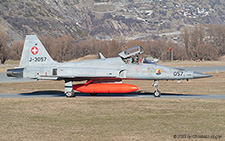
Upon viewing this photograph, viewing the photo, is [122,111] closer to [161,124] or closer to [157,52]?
[161,124]

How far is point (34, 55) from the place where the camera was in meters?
22.3

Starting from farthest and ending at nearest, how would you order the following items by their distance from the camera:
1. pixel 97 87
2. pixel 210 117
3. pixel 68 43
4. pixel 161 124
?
pixel 68 43
pixel 97 87
pixel 210 117
pixel 161 124

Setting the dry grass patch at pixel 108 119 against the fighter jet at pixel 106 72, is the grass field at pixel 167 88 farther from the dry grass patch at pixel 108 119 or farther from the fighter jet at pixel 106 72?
the dry grass patch at pixel 108 119

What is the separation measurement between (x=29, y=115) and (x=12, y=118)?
2.96ft

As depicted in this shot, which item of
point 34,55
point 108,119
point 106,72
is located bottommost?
point 108,119

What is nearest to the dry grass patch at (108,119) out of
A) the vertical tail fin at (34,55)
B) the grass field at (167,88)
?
the vertical tail fin at (34,55)

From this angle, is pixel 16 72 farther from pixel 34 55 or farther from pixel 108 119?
pixel 108 119

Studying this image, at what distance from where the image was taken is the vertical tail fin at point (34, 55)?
2230 centimetres

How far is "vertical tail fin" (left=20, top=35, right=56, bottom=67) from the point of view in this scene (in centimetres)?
2230

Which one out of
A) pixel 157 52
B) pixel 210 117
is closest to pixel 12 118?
pixel 210 117

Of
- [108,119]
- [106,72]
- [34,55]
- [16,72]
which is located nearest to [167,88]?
[106,72]

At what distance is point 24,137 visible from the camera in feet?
37.2

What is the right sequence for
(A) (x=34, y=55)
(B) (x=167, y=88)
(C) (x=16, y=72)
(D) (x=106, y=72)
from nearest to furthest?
(D) (x=106, y=72) < (C) (x=16, y=72) < (A) (x=34, y=55) < (B) (x=167, y=88)

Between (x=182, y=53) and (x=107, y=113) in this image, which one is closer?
(x=107, y=113)
